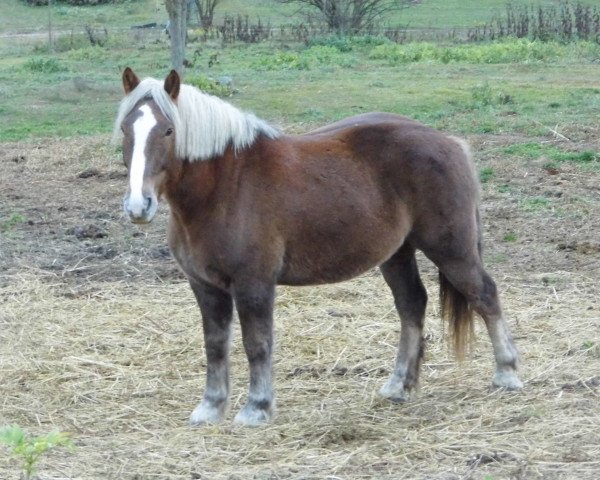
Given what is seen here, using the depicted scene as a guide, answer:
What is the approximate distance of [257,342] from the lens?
5387 millimetres

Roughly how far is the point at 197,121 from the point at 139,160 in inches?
17.7

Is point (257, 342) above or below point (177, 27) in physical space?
below

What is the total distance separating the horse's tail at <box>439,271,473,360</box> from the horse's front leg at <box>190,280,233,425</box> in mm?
1261

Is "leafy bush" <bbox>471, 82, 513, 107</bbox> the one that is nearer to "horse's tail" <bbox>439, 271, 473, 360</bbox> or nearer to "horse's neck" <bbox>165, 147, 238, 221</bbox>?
"horse's tail" <bbox>439, 271, 473, 360</bbox>

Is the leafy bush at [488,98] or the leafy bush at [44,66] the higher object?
the leafy bush at [44,66]

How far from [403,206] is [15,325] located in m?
3.00

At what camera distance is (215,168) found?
5.34m

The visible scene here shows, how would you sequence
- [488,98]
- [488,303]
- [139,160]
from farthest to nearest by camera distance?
1. [488,98]
2. [488,303]
3. [139,160]

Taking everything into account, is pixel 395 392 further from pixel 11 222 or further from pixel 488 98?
pixel 488 98

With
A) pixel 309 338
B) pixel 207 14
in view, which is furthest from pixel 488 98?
pixel 207 14

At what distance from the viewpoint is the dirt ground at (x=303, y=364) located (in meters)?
4.84

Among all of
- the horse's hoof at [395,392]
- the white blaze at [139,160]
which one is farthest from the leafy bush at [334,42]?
the white blaze at [139,160]

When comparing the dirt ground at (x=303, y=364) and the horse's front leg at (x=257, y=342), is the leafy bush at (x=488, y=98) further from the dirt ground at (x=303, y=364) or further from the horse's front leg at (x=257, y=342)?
the horse's front leg at (x=257, y=342)

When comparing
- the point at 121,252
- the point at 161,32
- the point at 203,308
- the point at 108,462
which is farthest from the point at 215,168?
the point at 161,32
